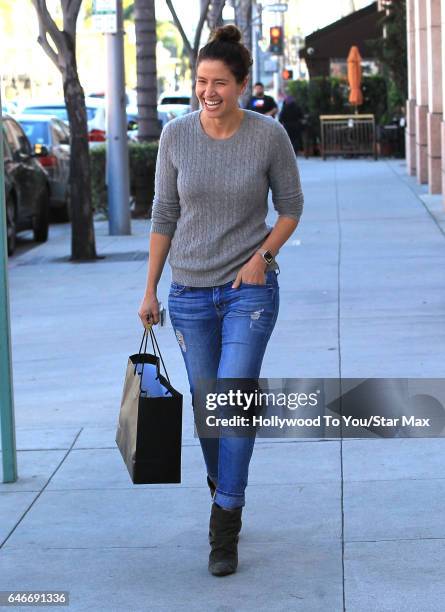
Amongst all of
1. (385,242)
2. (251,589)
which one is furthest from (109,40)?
(251,589)

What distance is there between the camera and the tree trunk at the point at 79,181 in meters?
14.9

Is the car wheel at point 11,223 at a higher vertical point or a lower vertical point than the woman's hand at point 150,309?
lower

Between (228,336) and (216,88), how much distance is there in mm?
882

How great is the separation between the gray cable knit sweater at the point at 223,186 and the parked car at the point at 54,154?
14.6m

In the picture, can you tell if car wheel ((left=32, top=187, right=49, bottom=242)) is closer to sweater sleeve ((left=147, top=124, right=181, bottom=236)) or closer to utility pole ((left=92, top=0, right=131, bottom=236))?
utility pole ((left=92, top=0, right=131, bottom=236))

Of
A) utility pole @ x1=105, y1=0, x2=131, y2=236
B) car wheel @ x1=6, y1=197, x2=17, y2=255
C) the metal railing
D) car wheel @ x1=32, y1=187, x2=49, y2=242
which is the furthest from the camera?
the metal railing

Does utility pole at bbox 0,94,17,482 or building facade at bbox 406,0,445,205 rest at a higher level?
building facade at bbox 406,0,445,205

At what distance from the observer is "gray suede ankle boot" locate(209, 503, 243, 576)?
499 centimetres

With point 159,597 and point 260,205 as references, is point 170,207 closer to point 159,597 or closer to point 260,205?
point 260,205

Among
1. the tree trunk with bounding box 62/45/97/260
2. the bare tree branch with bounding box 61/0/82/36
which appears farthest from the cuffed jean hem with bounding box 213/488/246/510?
the bare tree branch with bounding box 61/0/82/36

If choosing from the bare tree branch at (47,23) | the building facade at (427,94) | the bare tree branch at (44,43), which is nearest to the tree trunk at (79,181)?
the bare tree branch at (44,43)

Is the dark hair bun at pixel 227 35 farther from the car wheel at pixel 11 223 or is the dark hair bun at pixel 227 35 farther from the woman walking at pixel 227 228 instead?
the car wheel at pixel 11 223

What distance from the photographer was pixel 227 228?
16.4ft

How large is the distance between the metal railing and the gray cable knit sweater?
27.6m
